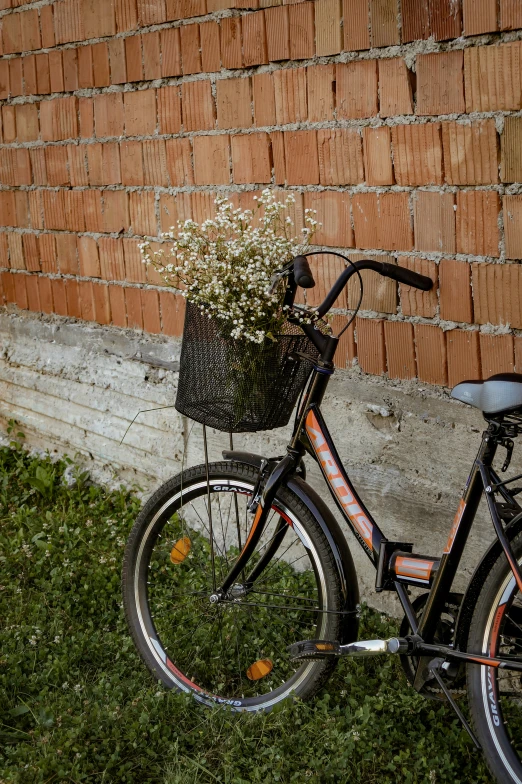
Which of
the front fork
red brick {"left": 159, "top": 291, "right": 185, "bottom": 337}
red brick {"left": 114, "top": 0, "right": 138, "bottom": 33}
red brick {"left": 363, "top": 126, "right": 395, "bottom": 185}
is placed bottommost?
the front fork

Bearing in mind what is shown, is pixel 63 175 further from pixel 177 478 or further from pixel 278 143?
pixel 177 478

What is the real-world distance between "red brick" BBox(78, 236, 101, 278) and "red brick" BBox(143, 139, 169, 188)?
51 cm

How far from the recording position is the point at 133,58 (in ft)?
12.1

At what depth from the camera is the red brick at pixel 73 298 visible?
429 centimetres

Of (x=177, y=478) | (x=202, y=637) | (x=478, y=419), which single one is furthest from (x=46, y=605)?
(x=478, y=419)

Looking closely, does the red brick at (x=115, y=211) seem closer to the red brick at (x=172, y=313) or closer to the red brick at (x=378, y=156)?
the red brick at (x=172, y=313)

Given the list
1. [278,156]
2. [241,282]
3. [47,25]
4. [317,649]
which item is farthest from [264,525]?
[47,25]

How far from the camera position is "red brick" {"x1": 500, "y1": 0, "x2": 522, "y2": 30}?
2434mm

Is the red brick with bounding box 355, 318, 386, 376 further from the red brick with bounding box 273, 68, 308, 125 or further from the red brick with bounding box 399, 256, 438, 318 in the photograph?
the red brick with bounding box 273, 68, 308, 125

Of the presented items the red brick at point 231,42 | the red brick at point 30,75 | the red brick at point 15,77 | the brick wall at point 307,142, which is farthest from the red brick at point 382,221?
the red brick at point 15,77

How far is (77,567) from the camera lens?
12.0 ft

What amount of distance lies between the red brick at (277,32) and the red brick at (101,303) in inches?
55.7

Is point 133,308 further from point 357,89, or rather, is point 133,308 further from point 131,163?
point 357,89

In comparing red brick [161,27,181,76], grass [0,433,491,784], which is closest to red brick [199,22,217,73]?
red brick [161,27,181,76]
